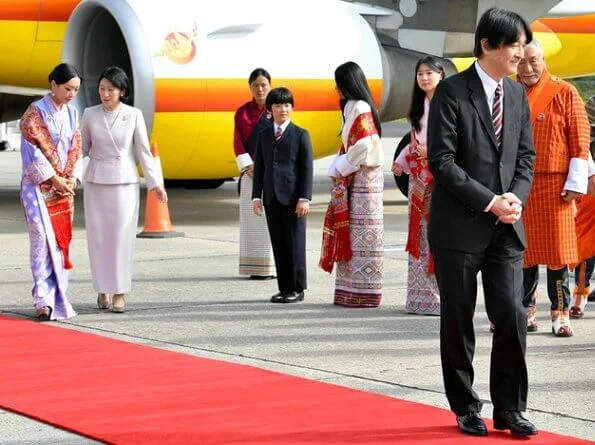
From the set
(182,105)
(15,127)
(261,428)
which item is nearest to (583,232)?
(261,428)

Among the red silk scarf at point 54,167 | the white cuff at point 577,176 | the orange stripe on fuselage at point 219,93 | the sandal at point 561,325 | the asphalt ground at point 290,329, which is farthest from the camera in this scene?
the orange stripe on fuselage at point 219,93

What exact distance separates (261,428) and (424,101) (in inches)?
139

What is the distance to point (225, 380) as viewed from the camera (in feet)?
21.9

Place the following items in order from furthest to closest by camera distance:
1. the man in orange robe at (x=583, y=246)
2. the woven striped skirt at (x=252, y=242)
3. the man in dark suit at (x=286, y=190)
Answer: the woven striped skirt at (x=252, y=242), the man in dark suit at (x=286, y=190), the man in orange robe at (x=583, y=246)

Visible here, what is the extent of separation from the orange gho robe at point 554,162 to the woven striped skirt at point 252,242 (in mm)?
3162

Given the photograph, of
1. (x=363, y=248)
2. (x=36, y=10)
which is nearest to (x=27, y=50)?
(x=36, y=10)

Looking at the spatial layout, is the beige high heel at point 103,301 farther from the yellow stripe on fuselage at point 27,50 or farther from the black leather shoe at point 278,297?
the yellow stripe on fuselage at point 27,50

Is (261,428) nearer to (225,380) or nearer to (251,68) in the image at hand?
(225,380)

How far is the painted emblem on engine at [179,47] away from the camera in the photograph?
12797 millimetres

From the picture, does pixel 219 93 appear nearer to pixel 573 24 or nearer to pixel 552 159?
pixel 552 159

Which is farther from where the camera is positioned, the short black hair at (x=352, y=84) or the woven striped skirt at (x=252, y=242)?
the woven striped skirt at (x=252, y=242)

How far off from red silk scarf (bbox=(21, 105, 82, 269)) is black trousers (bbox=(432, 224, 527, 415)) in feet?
12.3

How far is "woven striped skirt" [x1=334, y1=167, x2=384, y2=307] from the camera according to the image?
29.8 ft

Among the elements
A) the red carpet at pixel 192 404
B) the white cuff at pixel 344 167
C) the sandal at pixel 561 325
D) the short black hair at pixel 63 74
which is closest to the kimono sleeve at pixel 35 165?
the short black hair at pixel 63 74
